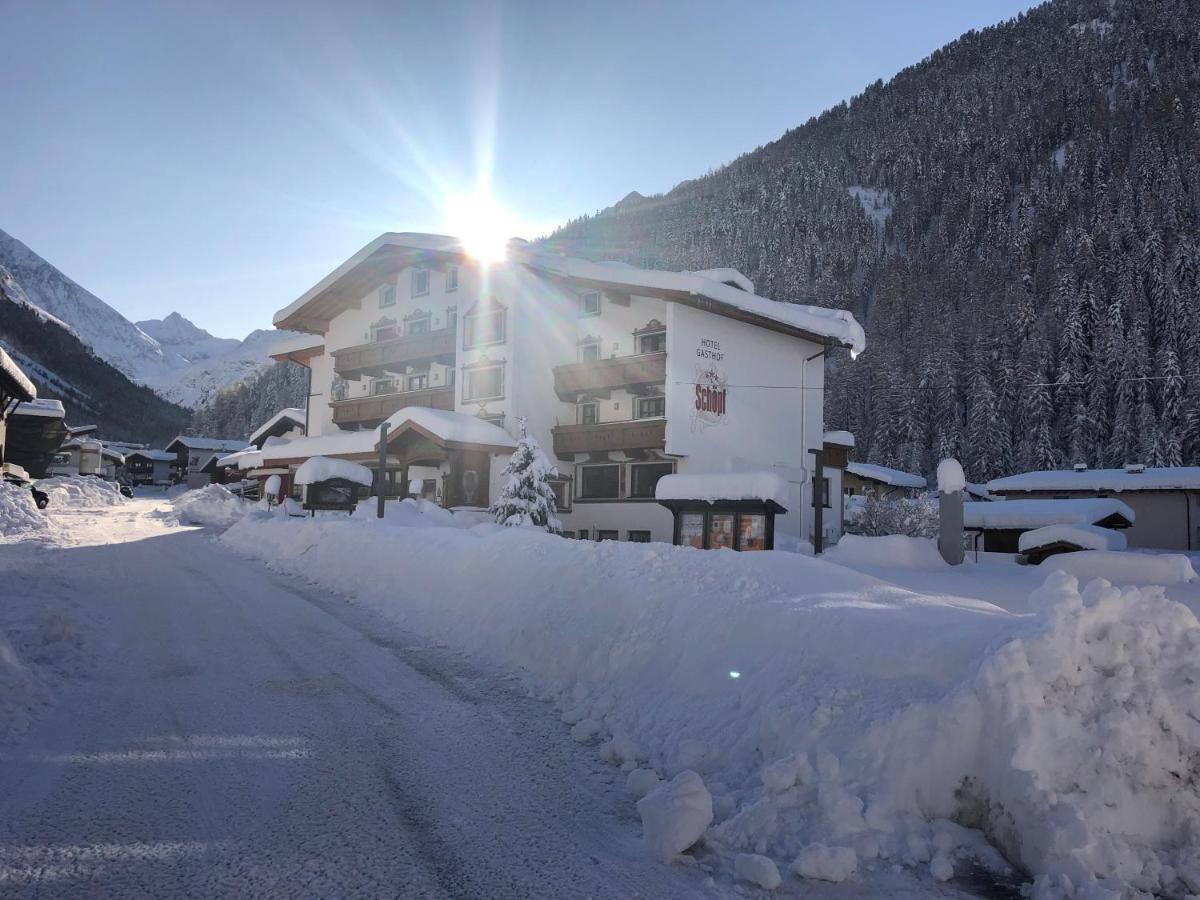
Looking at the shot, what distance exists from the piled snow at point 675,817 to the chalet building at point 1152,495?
44.8m

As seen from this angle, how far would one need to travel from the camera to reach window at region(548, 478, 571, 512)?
31478 millimetres

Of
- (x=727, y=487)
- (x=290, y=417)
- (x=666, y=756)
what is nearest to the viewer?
(x=666, y=756)

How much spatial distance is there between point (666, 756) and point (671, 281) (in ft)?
78.0

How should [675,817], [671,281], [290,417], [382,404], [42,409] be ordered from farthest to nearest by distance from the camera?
[290,417] < [382,404] < [42,409] < [671,281] < [675,817]

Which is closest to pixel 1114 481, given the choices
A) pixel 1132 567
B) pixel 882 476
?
pixel 882 476

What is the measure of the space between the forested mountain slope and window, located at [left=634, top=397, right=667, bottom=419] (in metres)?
22.6

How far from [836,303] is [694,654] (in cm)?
10587

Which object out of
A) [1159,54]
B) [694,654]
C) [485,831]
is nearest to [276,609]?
[694,654]

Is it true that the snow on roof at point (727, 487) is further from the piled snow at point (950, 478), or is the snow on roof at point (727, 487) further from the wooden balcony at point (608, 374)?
the wooden balcony at point (608, 374)

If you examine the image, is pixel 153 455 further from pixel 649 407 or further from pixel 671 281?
pixel 671 281

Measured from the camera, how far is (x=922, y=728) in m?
4.12

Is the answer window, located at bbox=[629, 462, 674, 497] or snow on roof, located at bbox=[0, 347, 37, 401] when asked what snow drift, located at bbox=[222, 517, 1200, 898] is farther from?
snow on roof, located at bbox=[0, 347, 37, 401]

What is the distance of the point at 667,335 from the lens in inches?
1098

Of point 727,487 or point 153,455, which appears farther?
point 153,455
